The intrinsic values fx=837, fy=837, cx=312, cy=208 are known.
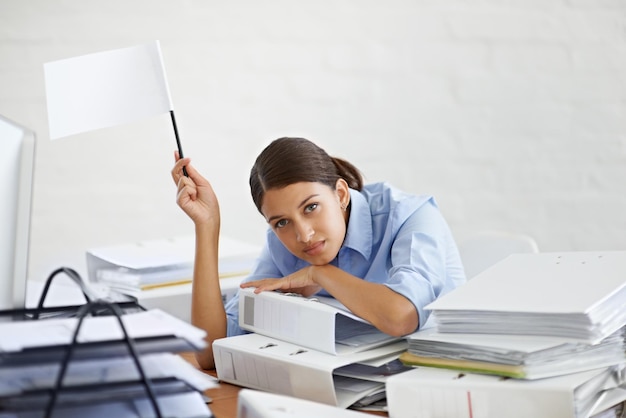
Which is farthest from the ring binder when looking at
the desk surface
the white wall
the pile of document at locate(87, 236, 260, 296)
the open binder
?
the white wall

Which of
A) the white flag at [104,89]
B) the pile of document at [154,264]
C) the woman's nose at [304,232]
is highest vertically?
the white flag at [104,89]

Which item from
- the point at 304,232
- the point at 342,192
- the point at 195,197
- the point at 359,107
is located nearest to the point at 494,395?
the point at 304,232

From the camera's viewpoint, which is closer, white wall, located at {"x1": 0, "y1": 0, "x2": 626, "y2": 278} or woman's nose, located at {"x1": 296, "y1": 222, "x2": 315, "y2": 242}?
woman's nose, located at {"x1": 296, "y1": 222, "x2": 315, "y2": 242}

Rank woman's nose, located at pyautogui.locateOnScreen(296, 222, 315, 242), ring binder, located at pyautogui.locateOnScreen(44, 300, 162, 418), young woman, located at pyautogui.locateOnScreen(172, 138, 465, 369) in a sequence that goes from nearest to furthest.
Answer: ring binder, located at pyautogui.locateOnScreen(44, 300, 162, 418) < young woman, located at pyautogui.locateOnScreen(172, 138, 465, 369) < woman's nose, located at pyautogui.locateOnScreen(296, 222, 315, 242)

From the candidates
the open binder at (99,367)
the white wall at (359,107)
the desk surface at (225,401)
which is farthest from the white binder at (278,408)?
the white wall at (359,107)

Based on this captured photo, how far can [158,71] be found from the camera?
1250 mm

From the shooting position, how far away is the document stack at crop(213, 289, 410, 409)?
1100 millimetres

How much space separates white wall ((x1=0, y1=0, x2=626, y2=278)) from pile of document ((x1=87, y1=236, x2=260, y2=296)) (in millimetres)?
563

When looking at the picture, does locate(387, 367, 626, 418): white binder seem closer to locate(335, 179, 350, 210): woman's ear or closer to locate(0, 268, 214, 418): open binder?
locate(0, 268, 214, 418): open binder

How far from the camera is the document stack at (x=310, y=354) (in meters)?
1.10

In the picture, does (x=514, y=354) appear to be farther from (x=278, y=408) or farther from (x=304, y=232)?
(x=304, y=232)

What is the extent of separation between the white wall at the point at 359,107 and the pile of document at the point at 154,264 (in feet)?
1.85

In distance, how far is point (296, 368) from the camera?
3.63ft

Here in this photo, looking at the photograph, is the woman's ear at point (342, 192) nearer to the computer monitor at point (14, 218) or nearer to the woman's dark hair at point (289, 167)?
the woman's dark hair at point (289, 167)
